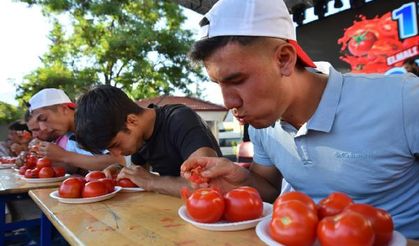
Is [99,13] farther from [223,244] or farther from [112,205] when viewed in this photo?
[223,244]

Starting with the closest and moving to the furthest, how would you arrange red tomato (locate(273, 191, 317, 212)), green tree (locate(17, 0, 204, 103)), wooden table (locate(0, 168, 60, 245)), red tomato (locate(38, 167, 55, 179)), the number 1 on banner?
1. red tomato (locate(273, 191, 317, 212))
2. wooden table (locate(0, 168, 60, 245))
3. red tomato (locate(38, 167, 55, 179))
4. the number 1 on banner
5. green tree (locate(17, 0, 204, 103))

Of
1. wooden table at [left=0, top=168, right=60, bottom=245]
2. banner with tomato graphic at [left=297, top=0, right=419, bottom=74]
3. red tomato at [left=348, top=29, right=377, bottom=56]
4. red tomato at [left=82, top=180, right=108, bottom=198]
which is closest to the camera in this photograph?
red tomato at [left=82, top=180, right=108, bottom=198]

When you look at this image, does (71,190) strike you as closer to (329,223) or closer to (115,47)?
(329,223)

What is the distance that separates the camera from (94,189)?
1.90 meters

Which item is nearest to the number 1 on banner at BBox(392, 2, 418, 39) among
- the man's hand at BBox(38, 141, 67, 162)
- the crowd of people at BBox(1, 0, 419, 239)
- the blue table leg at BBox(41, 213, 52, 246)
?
the crowd of people at BBox(1, 0, 419, 239)

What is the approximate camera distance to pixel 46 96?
370cm

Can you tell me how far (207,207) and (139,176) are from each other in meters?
0.99

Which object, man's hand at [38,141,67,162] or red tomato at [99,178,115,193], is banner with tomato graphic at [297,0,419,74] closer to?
man's hand at [38,141,67,162]

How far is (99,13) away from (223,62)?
37.6ft

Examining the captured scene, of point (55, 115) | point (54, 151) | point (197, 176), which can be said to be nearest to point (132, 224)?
point (197, 176)

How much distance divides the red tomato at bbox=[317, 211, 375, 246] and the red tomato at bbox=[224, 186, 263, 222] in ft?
1.20

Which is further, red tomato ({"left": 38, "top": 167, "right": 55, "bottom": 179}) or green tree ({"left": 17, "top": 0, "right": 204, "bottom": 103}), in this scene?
green tree ({"left": 17, "top": 0, "right": 204, "bottom": 103})

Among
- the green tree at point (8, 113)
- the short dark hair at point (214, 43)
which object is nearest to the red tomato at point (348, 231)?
the short dark hair at point (214, 43)

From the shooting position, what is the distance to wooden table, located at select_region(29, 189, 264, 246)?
3.91 ft
